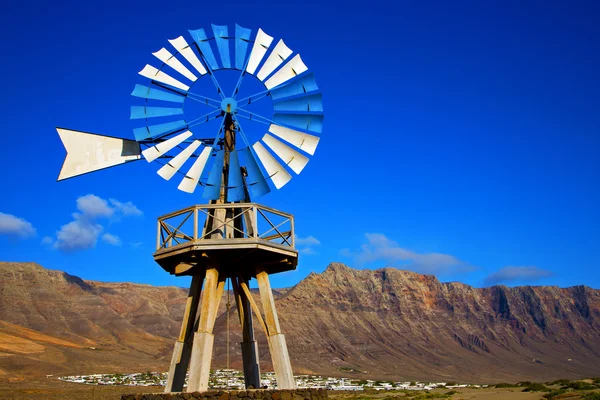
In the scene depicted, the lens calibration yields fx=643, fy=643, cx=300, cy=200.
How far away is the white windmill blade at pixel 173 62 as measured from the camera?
1823cm

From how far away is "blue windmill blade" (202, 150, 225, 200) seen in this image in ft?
58.2

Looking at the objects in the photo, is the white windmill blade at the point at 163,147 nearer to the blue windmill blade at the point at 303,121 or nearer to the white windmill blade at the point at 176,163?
the white windmill blade at the point at 176,163

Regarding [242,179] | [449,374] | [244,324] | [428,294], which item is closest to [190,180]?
[242,179]

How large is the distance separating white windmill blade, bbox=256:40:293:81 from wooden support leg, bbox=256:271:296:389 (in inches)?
224

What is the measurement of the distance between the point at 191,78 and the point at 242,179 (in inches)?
128

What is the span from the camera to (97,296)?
472ft

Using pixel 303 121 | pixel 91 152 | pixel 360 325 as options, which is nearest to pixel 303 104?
pixel 303 121

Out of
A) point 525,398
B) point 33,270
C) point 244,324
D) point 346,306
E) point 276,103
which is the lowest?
point 525,398

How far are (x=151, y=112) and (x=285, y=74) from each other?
393 cm

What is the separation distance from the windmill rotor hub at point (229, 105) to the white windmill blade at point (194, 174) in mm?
1330

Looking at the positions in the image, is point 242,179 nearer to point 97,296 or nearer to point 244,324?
point 244,324

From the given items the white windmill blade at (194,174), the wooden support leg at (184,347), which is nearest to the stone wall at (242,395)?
the wooden support leg at (184,347)

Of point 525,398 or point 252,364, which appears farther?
point 525,398

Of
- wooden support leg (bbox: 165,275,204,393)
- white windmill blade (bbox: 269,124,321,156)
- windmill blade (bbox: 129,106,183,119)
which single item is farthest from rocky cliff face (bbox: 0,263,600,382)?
white windmill blade (bbox: 269,124,321,156)
